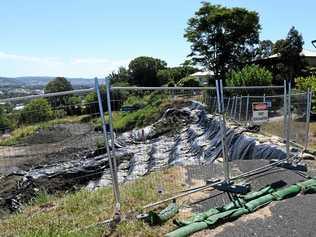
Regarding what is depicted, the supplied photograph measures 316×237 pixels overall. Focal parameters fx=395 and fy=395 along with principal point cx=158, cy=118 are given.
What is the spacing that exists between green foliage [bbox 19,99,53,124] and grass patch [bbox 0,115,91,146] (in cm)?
11

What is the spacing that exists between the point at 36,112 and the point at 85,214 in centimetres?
172

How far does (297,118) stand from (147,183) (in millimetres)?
5620

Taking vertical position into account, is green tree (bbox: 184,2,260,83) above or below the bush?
above

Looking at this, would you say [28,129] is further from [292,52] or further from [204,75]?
[204,75]

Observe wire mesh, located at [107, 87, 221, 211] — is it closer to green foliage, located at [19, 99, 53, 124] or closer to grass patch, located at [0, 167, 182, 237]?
grass patch, located at [0, 167, 182, 237]

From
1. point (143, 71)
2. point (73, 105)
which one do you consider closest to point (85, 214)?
point (73, 105)

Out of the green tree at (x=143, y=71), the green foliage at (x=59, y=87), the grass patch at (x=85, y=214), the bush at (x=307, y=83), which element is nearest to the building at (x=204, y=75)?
the green tree at (x=143, y=71)

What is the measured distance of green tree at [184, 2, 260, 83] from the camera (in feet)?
152

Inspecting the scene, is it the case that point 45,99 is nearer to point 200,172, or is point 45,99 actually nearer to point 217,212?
point 217,212

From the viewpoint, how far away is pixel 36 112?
5.88 m

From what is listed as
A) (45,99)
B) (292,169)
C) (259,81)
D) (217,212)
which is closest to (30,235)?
(45,99)

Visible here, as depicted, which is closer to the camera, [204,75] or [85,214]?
[85,214]

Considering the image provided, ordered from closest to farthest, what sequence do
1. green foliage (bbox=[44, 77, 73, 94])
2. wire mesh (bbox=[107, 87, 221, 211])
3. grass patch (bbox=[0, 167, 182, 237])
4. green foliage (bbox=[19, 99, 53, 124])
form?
grass patch (bbox=[0, 167, 182, 237]) < green foliage (bbox=[19, 99, 53, 124]) < wire mesh (bbox=[107, 87, 221, 211]) < green foliage (bbox=[44, 77, 73, 94])

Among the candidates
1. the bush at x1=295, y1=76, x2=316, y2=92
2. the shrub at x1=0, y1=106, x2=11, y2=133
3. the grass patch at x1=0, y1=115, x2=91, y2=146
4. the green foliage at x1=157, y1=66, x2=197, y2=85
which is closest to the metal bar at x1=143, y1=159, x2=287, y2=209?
the grass patch at x1=0, y1=115, x2=91, y2=146
